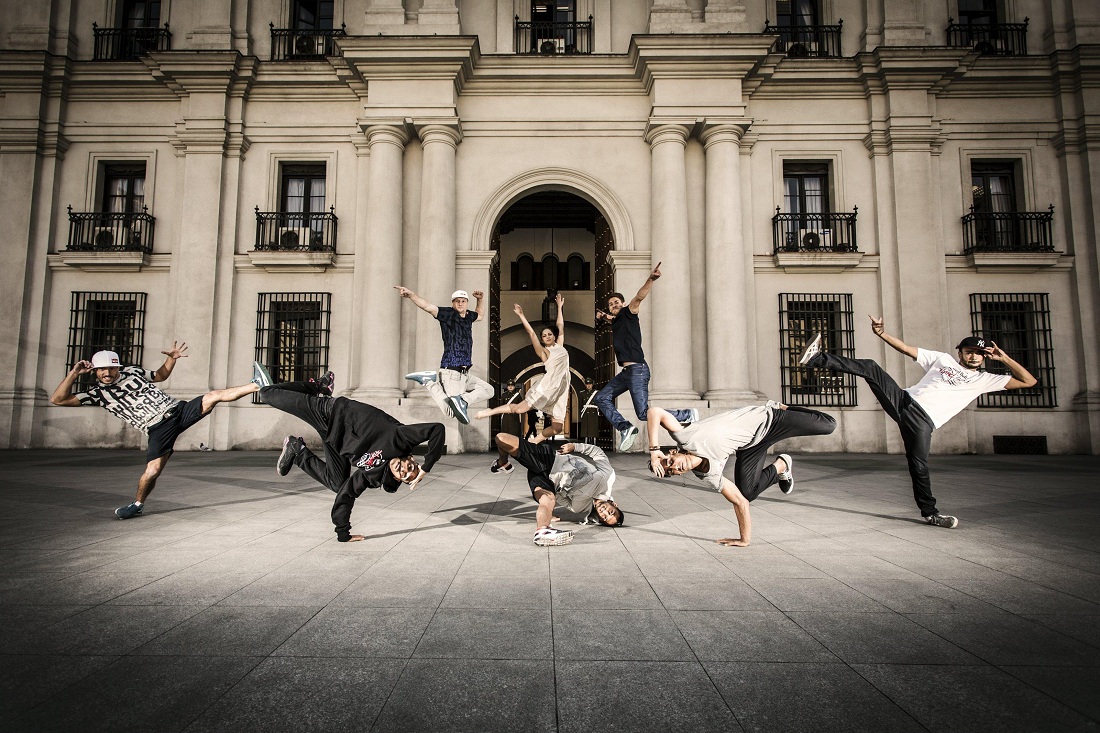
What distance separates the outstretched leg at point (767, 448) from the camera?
5367 mm

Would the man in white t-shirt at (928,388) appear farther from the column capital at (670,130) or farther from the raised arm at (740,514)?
the column capital at (670,130)

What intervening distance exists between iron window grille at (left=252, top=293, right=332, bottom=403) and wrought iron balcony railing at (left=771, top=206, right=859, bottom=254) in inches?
473

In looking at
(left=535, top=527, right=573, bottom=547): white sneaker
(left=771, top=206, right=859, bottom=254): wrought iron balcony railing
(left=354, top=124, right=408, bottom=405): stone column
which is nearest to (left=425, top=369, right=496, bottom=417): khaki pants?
(left=535, top=527, right=573, bottom=547): white sneaker

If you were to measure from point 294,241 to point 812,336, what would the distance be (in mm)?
13868

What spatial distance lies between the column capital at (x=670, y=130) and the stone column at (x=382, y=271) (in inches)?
247

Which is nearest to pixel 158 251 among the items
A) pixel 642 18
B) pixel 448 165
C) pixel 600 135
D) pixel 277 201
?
pixel 277 201

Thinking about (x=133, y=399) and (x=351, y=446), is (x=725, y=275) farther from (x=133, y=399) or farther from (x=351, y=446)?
(x=133, y=399)

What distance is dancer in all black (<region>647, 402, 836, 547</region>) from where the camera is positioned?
4859 millimetres

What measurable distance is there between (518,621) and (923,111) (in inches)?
684

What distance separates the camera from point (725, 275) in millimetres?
13688

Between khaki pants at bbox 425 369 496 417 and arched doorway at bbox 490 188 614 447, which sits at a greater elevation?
arched doorway at bbox 490 188 614 447

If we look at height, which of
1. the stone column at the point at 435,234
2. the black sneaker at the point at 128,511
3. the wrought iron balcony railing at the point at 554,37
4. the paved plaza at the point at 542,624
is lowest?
the paved plaza at the point at 542,624

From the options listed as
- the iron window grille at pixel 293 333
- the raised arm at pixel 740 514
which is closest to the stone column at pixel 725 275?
the raised arm at pixel 740 514

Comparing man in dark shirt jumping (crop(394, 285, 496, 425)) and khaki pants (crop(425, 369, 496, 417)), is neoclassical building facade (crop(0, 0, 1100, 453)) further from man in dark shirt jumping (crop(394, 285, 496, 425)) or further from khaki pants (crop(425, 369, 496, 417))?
khaki pants (crop(425, 369, 496, 417))
